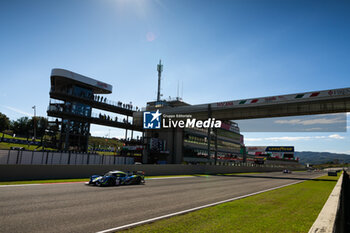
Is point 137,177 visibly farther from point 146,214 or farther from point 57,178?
point 146,214

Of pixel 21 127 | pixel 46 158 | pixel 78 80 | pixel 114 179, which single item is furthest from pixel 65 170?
pixel 21 127

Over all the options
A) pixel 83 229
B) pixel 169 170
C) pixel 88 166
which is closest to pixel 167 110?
pixel 169 170

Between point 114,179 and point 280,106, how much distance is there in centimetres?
2789

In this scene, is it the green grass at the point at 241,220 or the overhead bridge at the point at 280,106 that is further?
the overhead bridge at the point at 280,106

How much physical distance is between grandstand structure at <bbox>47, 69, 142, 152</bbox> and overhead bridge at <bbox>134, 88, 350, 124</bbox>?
21295 mm

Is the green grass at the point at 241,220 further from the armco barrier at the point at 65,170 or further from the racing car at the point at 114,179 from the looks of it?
the armco barrier at the point at 65,170

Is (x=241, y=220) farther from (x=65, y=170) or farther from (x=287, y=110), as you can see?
(x=287, y=110)

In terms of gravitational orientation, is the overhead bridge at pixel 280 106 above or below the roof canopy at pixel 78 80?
below

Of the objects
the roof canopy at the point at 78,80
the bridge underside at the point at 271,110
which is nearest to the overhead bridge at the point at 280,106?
the bridge underside at the point at 271,110

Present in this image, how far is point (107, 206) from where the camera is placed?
892 centimetres

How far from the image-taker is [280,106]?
3456cm

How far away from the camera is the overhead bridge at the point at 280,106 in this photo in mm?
29906

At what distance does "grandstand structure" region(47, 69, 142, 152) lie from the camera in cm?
4566

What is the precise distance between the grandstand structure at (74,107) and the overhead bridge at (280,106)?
2129 centimetres
